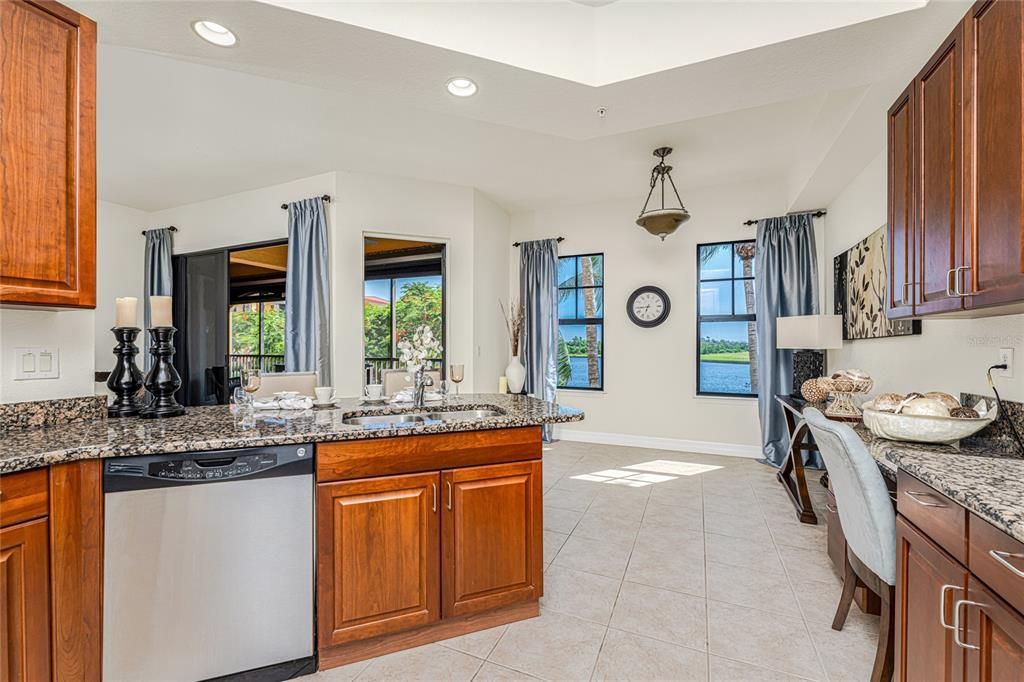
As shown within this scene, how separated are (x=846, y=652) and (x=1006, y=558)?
1.31m

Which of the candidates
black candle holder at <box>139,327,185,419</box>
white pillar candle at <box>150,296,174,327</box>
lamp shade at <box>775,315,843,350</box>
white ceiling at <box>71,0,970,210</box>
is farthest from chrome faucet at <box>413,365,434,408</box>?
lamp shade at <box>775,315,843,350</box>

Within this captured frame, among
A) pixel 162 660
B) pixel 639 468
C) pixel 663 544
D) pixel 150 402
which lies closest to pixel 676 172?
pixel 639 468

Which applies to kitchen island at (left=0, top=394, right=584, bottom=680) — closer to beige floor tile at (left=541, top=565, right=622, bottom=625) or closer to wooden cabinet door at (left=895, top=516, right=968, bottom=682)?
beige floor tile at (left=541, top=565, right=622, bottom=625)

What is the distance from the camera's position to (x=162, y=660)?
156cm

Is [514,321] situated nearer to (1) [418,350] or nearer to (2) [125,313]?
(1) [418,350]

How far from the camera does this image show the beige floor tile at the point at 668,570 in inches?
94.1

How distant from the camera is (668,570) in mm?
2549

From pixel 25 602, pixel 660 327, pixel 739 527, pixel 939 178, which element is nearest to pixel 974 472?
pixel 939 178

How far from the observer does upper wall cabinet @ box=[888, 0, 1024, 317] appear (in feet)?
4.25

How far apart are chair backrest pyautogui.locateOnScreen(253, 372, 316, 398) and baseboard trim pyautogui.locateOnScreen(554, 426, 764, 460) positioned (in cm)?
355

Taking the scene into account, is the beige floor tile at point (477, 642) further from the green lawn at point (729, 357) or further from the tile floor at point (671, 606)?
the green lawn at point (729, 357)

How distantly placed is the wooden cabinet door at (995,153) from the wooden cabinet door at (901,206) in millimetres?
454

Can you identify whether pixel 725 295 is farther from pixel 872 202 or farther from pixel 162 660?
pixel 162 660

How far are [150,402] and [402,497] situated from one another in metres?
1.26
